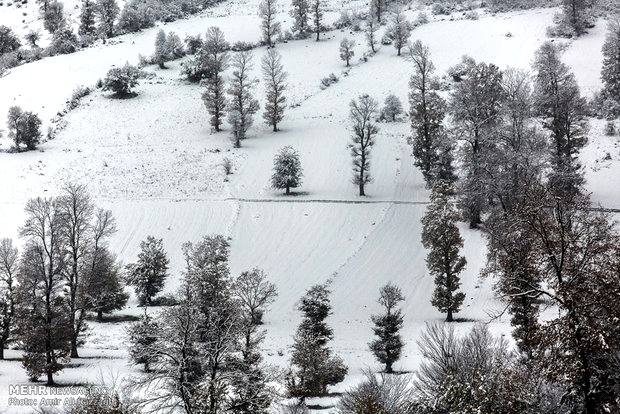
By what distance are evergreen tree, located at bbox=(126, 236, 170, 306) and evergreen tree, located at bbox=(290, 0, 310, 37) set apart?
62.5 m

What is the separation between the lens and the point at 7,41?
97.9 m

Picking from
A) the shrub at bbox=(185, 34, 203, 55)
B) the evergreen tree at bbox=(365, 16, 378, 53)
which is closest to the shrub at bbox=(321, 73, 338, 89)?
the evergreen tree at bbox=(365, 16, 378, 53)

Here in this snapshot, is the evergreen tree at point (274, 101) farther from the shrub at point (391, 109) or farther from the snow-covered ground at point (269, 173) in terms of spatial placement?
the shrub at point (391, 109)

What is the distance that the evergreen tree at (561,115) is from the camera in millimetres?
48062

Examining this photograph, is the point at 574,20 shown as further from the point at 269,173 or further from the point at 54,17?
the point at 54,17

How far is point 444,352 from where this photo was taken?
879 inches

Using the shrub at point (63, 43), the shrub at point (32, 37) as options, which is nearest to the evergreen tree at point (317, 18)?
the shrub at point (63, 43)

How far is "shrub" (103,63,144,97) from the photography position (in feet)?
260

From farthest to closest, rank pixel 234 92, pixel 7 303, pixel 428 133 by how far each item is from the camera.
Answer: pixel 234 92 → pixel 428 133 → pixel 7 303

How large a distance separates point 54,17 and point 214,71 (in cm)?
4647

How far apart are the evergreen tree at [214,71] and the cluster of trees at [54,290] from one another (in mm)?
32436

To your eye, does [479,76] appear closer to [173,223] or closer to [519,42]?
[519,42]

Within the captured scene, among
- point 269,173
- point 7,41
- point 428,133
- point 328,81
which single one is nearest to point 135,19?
point 7,41

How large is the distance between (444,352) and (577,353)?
677cm
